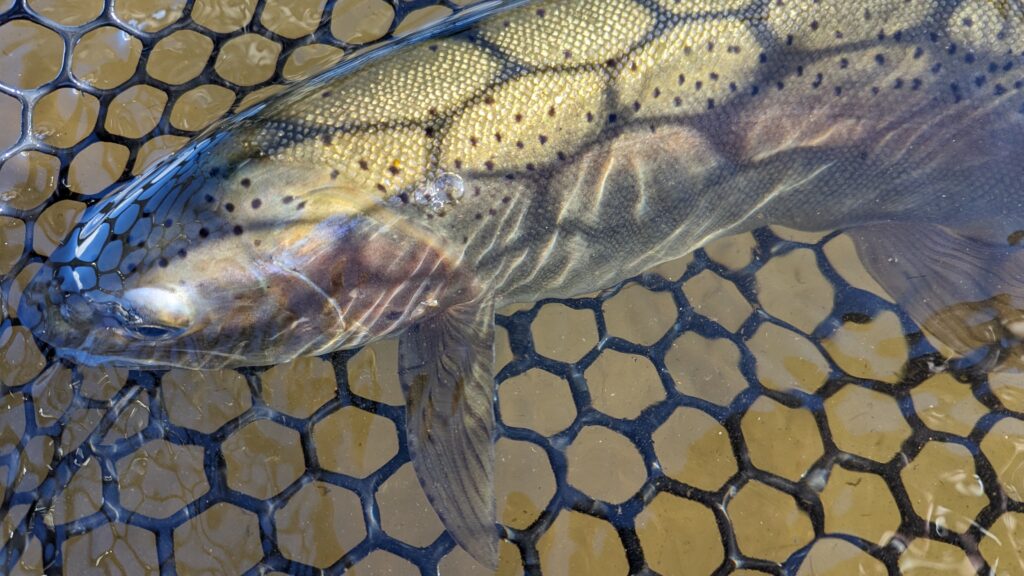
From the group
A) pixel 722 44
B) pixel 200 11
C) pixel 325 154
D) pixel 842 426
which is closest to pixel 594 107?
pixel 722 44

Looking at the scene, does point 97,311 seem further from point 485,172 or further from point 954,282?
point 954,282

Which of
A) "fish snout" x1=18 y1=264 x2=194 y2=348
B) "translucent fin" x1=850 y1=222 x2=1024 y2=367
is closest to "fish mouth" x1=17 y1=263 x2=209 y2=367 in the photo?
"fish snout" x1=18 y1=264 x2=194 y2=348

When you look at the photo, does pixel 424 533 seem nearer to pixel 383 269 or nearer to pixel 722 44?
pixel 383 269

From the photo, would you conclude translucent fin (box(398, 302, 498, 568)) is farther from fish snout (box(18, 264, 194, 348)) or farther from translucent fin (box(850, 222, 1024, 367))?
translucent fin (box(850, 222, 1024, 367))

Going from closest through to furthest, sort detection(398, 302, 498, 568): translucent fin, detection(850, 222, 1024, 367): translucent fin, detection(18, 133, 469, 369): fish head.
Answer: detection(18, 133, 469, 369): fish head → detection(398, 302, 498, 568): translucent fin → detection(850, 222, 1024, 367): translucent fin

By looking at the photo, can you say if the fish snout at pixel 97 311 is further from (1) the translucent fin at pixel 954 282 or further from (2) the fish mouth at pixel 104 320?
(1) the translucent fin at pixel 954 282

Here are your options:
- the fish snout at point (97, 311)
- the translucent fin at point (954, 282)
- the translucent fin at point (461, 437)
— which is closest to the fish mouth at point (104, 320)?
the fish snout at point (97, 311)

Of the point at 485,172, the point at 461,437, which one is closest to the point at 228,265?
the point at 485,172
